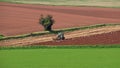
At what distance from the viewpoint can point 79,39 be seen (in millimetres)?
30406

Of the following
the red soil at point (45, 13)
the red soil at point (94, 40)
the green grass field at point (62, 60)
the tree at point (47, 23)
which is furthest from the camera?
the red soil at point (45, 13)

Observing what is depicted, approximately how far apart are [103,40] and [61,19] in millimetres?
16524

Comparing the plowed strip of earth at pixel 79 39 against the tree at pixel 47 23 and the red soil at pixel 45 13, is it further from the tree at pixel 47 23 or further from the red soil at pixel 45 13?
the red soil at pixel 45 13

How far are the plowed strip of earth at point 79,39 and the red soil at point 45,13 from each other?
3.66 meters

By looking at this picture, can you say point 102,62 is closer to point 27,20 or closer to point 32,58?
point 32,58

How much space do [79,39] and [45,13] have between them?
61.6ft

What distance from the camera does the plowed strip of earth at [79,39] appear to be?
29.1 metres

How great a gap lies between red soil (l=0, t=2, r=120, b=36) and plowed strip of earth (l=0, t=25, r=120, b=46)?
3.66 m

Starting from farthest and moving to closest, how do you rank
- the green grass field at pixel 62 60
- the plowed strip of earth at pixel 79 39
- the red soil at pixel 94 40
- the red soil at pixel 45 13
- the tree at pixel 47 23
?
the red soil at pixel 45 13 < the tree at pixel 47 23 < the plowed strip of earth at pixel 79 39 < the red soil at pixel 94 40 < the green grass field at pixel 62 60

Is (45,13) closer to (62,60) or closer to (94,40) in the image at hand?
(94,40)

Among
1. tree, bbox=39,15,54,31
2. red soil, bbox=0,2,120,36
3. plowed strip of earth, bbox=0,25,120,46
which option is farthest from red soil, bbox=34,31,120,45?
red soil, bbox=0,2,120,36

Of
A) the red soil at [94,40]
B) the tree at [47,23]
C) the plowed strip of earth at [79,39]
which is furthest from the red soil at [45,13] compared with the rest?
the red soil at [94,40]

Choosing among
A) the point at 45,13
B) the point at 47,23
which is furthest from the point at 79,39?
the point at 45,13

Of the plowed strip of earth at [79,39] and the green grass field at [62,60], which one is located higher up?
the green grass field at [62,60]
